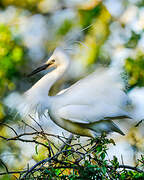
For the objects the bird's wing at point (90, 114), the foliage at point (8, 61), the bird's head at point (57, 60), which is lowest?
the bird's wing at point (90, 114)

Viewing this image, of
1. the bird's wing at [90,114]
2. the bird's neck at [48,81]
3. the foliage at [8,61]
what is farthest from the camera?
the foliage at [8,61]

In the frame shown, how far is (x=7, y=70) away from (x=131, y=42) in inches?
49.9

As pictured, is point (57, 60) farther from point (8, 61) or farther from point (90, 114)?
point (8, 61)

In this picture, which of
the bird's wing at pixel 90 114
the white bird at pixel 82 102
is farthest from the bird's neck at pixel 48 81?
the bird's wing at pixel 90 114

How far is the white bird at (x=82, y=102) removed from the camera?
3.28 ft

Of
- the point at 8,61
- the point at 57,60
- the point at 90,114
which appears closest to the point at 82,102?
the point at 90,114

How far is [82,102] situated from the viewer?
1054 mm

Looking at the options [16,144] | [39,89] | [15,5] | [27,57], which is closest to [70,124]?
[39,89]

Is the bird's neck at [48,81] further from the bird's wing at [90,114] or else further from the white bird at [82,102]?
the bird's wing at [90,114]

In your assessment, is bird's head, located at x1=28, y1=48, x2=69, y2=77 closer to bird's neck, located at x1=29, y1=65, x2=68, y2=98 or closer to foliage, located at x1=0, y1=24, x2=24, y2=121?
bird's neck, located at x1=29, y1=65, x2=68, y2=98

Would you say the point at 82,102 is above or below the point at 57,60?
below

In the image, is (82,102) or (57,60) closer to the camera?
(82,102)

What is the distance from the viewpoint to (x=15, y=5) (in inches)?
118

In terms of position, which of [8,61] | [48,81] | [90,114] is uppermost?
[8,61]
